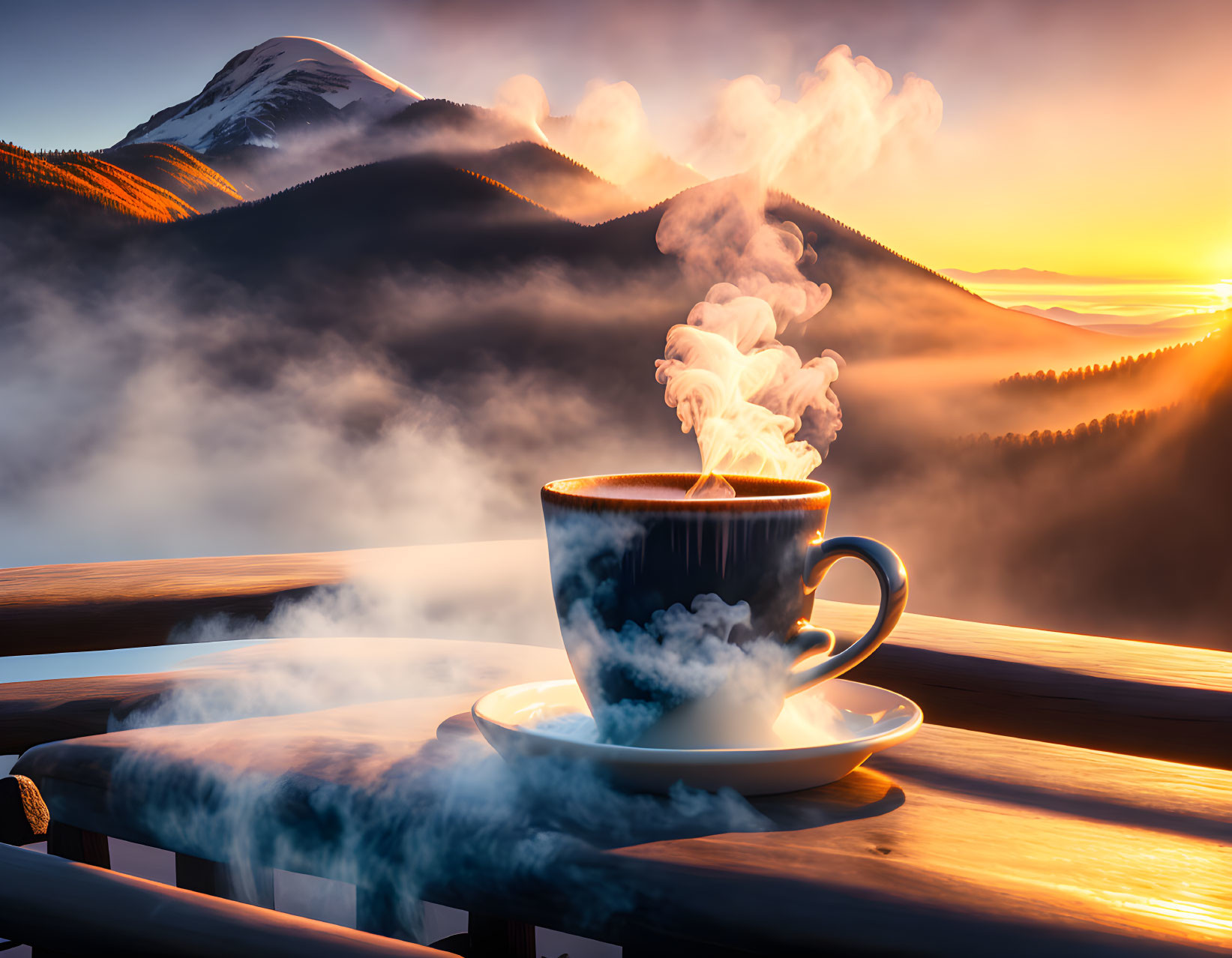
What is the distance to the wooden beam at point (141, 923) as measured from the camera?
41 centimetres

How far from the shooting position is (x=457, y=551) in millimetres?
1517

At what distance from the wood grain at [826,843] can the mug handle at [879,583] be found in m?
0.07

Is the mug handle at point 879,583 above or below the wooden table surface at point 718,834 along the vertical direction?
above

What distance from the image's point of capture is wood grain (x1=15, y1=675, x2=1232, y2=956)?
0.36m

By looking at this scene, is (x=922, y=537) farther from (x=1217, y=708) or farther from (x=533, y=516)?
(x=1217, y=708)

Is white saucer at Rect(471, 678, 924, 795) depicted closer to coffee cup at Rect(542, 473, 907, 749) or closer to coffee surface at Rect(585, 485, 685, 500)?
coffee cup at Rect(542, 473, 907, 749)

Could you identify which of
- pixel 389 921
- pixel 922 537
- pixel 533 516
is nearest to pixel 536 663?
pixel 389 921

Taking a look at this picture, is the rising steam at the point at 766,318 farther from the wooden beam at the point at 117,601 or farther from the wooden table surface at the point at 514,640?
the wooden beam at the point at 117,601

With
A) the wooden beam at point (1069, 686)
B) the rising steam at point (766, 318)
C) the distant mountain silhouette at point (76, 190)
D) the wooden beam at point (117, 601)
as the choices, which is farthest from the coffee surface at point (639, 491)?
the distant mountain silhouette at point (76, 190)

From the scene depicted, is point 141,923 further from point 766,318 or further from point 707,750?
point 766,318

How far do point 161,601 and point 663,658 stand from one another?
88 centimetres

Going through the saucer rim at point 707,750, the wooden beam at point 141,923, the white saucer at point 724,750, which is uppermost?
the saucer rim at point 707,750

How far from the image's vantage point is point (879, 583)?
55 cm

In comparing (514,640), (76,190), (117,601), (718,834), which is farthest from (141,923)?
(76,190)
